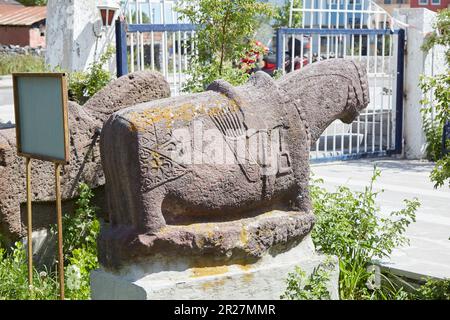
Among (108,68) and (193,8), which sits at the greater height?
(193,8)

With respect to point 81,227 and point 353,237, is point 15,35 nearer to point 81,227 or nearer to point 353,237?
point 81,227

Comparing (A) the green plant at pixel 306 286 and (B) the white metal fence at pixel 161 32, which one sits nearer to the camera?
(A) the green plant at pixel 306 286

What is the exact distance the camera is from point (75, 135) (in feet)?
19.4

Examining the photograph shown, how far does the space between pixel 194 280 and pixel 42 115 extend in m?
1.21

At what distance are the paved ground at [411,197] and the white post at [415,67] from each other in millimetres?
365

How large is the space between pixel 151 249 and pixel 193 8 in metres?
3.91

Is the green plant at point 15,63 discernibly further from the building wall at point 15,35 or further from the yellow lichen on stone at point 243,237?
the yellow lichen on stone at point 243,237

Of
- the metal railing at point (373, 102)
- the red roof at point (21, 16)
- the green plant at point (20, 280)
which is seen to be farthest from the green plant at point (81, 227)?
the red roof at point (21, 16)

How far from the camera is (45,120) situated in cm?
450

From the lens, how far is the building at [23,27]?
42438 mm

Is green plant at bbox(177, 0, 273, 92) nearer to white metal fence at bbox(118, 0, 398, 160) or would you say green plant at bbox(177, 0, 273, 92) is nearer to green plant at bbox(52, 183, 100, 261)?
white metal fence at bbox(118, 0, 398, 160)

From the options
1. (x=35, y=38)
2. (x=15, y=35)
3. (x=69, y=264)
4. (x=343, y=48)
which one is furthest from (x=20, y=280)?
(x=15, y=35)
